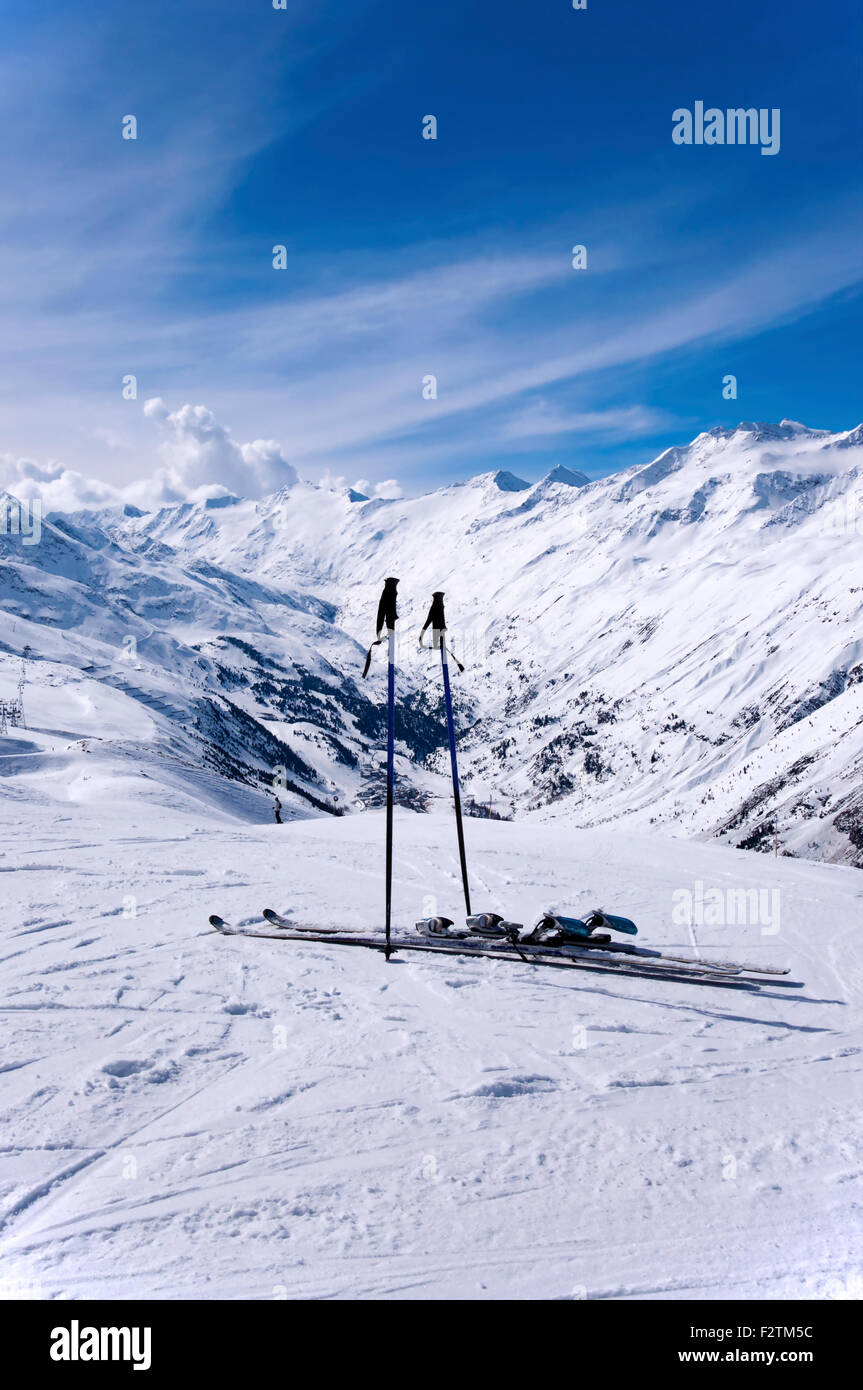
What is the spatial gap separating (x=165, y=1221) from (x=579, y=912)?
44.4ft

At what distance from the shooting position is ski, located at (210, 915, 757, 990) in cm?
1369

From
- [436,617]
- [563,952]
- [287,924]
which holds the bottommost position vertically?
[563,952]

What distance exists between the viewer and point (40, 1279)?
595 centimetres

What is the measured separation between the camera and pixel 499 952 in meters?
14.8

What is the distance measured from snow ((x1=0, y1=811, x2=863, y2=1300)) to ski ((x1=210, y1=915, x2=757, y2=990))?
13.5 inches

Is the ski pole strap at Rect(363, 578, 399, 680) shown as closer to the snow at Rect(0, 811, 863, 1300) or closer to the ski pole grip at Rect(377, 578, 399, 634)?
the ski pole grip at Rect(377, 578, 399, 634)

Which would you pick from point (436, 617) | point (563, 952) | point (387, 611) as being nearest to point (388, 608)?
point (387, 611)

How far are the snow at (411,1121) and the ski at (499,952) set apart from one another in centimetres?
34

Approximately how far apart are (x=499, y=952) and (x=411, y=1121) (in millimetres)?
6654

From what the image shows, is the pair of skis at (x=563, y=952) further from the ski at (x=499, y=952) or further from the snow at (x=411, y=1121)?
the snow at (x=411, y=1121)

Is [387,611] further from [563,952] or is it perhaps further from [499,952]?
[563,952]

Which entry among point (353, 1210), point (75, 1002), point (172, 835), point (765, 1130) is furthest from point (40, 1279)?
point (172, 835)
